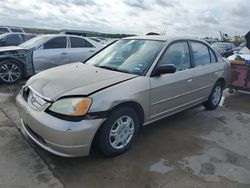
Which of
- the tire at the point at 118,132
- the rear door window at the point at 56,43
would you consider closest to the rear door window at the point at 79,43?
the rear door window at the point at 56,43

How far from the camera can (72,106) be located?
318 cm

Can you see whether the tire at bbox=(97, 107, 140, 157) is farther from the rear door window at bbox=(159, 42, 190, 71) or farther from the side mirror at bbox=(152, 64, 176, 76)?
the rear door window at bbox=(159, 42, 190, 71)

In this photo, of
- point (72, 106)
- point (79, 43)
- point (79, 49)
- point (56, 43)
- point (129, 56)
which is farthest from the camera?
point (79, 43)

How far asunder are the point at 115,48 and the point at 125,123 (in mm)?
1631

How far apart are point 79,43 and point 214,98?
5.15 m

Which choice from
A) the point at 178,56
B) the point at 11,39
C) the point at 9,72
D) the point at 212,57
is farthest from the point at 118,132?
the point at 11,39

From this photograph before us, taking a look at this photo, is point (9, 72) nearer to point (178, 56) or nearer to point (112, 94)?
point (178, 56)

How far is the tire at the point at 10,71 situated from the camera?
309 inches

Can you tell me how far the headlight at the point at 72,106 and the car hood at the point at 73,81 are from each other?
8cm

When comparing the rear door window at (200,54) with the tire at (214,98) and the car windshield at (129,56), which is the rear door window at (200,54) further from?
the car windshield at (129,56)

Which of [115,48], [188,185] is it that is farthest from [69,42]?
[188,185]

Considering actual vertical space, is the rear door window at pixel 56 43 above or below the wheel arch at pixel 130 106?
above

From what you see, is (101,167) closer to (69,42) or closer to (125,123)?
(125,123)

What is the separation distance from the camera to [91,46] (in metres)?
9.64
